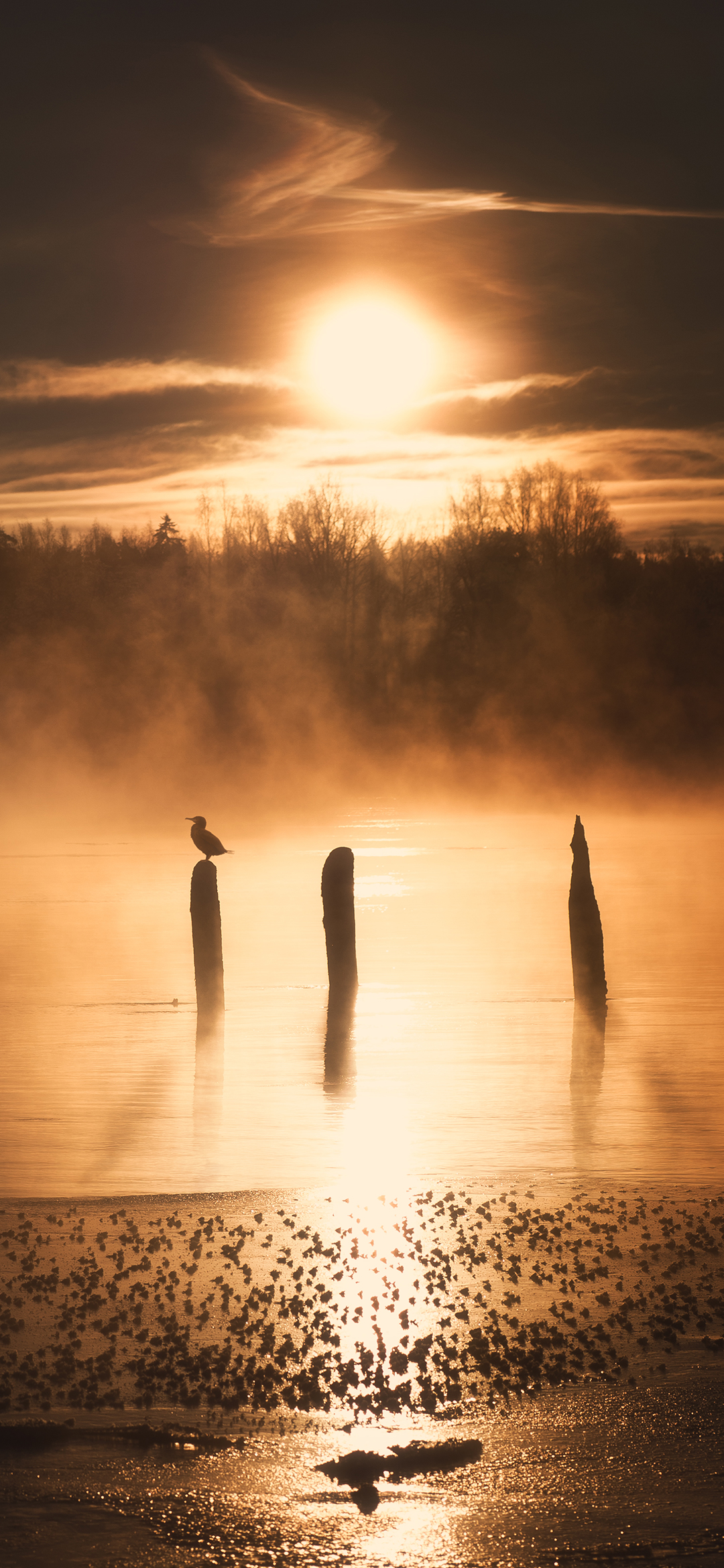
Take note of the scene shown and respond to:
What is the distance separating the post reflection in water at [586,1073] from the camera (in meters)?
12.8

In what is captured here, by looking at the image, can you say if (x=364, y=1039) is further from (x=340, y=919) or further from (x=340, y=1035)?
(x=340, y=919)

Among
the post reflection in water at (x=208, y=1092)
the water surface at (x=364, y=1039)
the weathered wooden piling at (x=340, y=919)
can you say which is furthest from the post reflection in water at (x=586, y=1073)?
the post reflection in water at (x=208, y=1092)

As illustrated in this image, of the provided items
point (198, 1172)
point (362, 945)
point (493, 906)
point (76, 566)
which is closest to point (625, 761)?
point (76, 566)

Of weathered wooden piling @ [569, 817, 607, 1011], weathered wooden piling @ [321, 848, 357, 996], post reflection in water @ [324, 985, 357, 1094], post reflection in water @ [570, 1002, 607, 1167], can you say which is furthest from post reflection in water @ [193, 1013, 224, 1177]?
weathered wooden piling @ [569, 817, 607, 1011]

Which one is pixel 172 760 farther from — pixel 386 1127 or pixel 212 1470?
pixel 212 1470

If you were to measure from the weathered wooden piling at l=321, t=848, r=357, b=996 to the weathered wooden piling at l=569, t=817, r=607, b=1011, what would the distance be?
291 cm

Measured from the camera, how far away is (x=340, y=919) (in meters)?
18.0

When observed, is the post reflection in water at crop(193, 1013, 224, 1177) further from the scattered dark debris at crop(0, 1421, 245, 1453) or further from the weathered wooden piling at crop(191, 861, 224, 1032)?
the scattered dark debris at crop(0, 1421, 245, 1453)

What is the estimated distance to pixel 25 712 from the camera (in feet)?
279

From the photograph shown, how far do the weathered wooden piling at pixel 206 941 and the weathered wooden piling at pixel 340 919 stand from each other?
1.37m

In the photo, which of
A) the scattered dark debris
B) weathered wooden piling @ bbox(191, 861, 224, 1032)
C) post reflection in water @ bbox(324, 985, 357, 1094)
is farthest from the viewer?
weathered wooden piling @ bbox(191, 861, 224, 1032)

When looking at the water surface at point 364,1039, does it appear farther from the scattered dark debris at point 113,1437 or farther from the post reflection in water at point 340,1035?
the scattered dark debris at point 113,1437

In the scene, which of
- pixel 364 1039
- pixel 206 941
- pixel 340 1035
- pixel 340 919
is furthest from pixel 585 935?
pixel 206 941

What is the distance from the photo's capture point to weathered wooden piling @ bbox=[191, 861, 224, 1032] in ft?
55.3
